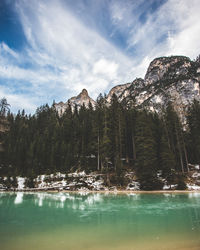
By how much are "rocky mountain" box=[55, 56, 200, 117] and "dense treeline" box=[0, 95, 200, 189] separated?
39.4 metres

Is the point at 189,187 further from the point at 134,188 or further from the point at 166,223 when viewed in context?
the point at 166,223

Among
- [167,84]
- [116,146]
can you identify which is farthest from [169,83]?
[116,146]

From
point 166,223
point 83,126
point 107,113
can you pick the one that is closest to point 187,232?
point 166,223

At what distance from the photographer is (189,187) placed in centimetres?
2784

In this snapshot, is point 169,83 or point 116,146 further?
point 169,83

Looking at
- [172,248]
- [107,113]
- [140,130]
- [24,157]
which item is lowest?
[172,248]

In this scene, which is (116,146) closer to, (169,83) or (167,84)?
(169,83)

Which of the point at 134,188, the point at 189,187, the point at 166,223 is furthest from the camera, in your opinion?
the point at 134,188

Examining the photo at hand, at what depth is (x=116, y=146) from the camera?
1407 inches

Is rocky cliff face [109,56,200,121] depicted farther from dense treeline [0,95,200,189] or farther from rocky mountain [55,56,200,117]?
dense treeline [0,95,200,189]

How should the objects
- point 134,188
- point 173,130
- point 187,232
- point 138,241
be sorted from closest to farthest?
point 138,241 → point 187,232 → point 134,188 → point 173,130

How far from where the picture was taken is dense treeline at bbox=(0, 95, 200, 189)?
1249 inches

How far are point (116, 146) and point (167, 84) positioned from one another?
114754mm

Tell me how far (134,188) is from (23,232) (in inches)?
970
